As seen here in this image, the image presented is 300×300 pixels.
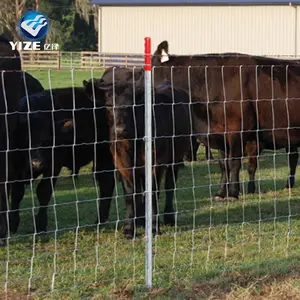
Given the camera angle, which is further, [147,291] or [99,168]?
[99,168]

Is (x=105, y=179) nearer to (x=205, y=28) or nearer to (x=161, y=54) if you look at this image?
(x=161, y=54)

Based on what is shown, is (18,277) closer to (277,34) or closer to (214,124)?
(214,124)

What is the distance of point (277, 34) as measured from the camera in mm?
49188

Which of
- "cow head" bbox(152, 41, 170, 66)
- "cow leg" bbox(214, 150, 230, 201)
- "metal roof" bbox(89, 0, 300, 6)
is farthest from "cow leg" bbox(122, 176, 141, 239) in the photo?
"metal roof" bbox(89, 0, 300, 6)

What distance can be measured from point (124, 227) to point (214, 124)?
3.47 metres

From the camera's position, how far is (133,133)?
360 inches

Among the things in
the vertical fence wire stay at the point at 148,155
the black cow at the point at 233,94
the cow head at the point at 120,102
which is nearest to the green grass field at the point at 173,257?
the vertical fence wire stay at the point at 148,155

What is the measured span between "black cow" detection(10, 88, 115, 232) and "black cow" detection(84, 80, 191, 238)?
0.79 ft

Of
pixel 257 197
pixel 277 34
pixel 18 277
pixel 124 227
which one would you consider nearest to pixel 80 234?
pixel 124 227

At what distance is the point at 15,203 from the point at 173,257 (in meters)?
2.40

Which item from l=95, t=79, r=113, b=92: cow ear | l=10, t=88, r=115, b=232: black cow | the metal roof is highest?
the metal roof

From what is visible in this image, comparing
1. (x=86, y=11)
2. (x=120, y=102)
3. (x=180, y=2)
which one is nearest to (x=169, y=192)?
(x=120, y=102)

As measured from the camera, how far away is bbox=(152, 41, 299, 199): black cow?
1226 centimetres

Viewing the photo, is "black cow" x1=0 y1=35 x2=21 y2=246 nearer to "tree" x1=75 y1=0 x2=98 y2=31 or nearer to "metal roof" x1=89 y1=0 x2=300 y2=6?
"metal roof" x1=89 y1=0 x2=300 y2=6
